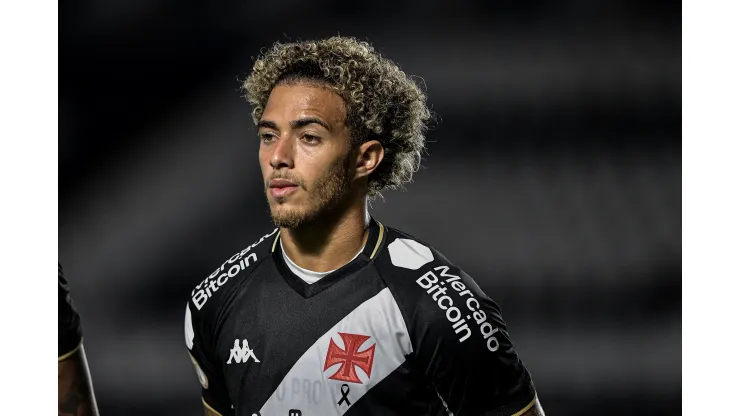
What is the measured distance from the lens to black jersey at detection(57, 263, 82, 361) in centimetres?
257

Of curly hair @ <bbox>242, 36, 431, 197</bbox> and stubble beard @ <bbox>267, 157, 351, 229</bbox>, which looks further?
curly hair @ <bbox>242, 36, 431, 197</bbox>

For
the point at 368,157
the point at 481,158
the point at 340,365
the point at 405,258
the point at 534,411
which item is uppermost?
the point at 481,158

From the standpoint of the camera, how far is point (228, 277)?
8.63ft

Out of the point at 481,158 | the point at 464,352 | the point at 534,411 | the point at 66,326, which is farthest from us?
the point at 481,158

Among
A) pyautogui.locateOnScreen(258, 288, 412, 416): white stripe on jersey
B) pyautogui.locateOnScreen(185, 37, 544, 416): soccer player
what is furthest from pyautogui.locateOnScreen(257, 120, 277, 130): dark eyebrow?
pyautogui.locateOnScreen(258, 288, 412, 416): white stripe on jersey

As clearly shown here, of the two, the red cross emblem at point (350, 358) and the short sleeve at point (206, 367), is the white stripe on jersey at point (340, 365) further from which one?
the short sleeve at point (206, 367)

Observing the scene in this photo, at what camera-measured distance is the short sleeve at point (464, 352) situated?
235 cm

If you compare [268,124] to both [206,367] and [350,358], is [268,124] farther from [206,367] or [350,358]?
[206,367]

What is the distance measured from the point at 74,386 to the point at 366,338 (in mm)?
863

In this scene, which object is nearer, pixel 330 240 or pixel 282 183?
pixel 282 183

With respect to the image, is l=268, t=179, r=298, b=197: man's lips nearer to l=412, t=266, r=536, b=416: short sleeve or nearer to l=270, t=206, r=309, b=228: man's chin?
l=270, t=206, r=309, b=228: man's chin

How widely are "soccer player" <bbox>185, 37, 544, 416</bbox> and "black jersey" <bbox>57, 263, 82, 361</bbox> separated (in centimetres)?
32

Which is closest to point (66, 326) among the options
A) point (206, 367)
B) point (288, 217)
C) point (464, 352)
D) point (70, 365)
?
point (70, 365)

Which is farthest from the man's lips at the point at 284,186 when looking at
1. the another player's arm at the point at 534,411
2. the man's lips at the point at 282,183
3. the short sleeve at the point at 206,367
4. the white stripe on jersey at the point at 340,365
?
the another player's arm at the point at 534,411
